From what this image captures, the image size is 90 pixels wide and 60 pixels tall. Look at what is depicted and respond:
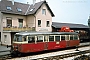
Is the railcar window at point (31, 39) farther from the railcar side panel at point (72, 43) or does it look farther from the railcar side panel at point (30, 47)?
the railcar side panel at point (72, 43)

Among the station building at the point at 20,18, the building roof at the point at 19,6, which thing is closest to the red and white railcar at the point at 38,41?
the station building at the point at 20,18

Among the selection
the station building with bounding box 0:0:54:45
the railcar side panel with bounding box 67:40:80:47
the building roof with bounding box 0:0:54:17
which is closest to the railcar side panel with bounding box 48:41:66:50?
the railcar side panel with bounding box 67:40:80:47

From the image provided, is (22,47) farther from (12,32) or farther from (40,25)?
(40,25)

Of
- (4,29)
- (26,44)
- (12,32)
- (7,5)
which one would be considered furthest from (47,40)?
(7,5)

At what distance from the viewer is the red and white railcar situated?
13.9 metres

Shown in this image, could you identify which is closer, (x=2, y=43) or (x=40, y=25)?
(x=2, y=43)

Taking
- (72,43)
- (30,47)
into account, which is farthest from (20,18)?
(30,47)

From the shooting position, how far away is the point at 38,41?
15.0 meters

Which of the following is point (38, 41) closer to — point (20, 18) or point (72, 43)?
point (72, 43)

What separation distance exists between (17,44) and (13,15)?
37.7ft

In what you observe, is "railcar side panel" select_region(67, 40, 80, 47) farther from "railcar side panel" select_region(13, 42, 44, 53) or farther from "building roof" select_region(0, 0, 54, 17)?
"building roof" select_region(0, 0, 54, 17)

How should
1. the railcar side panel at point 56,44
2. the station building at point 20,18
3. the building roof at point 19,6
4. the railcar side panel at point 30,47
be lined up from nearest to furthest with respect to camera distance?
the railcar side panel at point 30,47
the railcar side panel at point 56,44
the station building at point 20,18
the building roof at point 19,6

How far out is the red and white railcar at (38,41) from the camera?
13859 millimetres

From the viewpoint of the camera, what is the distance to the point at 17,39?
1418 cm
